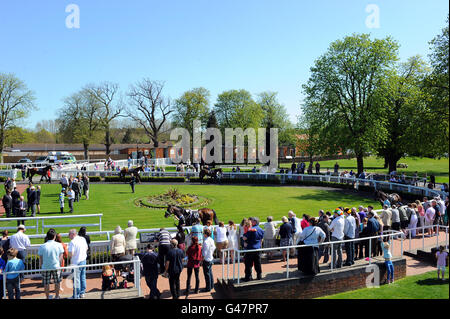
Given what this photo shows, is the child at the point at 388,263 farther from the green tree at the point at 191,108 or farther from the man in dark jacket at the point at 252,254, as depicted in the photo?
the green tree at the point at 191,108

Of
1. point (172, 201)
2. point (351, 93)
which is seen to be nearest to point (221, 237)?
point (172, 201)

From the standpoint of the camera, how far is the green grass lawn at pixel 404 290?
7631 millimetres

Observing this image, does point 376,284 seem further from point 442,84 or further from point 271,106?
point 271,106

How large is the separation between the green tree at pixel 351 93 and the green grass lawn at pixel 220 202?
6.60 m

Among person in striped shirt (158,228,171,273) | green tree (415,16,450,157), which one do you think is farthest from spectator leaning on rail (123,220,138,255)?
green tree (415,16,450,157)

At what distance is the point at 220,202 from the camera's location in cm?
2127

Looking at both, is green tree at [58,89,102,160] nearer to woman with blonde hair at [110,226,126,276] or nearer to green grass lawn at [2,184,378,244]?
green grass lawn at [2,184,378,244]

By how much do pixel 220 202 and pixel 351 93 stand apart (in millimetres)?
18396

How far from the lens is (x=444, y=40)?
22453 mm

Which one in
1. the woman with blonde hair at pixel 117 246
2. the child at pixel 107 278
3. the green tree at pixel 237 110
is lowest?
the child at pixel 107 278

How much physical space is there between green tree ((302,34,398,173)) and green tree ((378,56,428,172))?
1220 mm

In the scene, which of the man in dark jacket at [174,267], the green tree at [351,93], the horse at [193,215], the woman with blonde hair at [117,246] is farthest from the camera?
the green tree at [351,93]

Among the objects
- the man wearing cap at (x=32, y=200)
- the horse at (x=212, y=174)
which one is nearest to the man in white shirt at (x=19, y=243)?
the man wearing cap at (x=32, y=200)
